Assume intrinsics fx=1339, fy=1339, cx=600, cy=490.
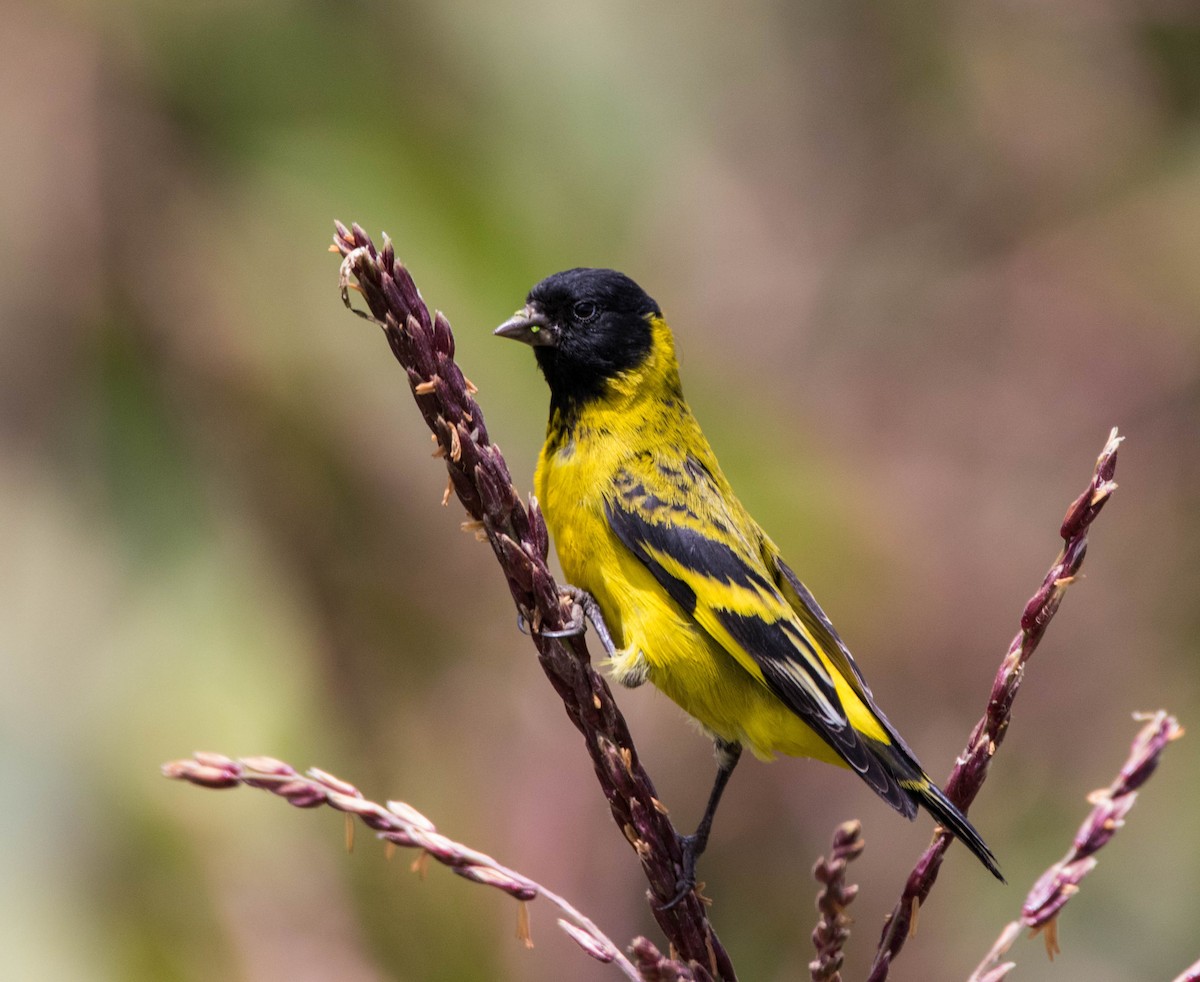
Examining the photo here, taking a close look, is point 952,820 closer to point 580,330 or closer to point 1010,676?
point 1010,676

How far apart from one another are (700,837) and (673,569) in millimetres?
664

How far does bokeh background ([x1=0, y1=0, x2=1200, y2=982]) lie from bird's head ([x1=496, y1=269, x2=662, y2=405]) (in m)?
0.17

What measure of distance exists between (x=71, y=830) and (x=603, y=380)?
1.69 meters

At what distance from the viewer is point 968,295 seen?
6.21 meters

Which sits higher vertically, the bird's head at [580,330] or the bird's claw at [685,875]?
the bird's head at [580,330]

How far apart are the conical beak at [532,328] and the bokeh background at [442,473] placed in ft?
0.58

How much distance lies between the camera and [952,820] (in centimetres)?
226

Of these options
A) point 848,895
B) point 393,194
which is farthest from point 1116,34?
point 848,895

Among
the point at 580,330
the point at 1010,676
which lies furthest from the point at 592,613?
the point at 1010,676

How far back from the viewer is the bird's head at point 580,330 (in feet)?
11.6

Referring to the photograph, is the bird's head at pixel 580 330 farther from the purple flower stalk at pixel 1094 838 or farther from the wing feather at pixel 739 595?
the purple flower stalk at pixel 1094 838

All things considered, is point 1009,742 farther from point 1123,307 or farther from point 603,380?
point 603,380

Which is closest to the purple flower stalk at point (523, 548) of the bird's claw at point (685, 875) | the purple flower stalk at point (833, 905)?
the bird's claw at point (685, 875)

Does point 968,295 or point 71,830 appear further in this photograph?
point 968,295
